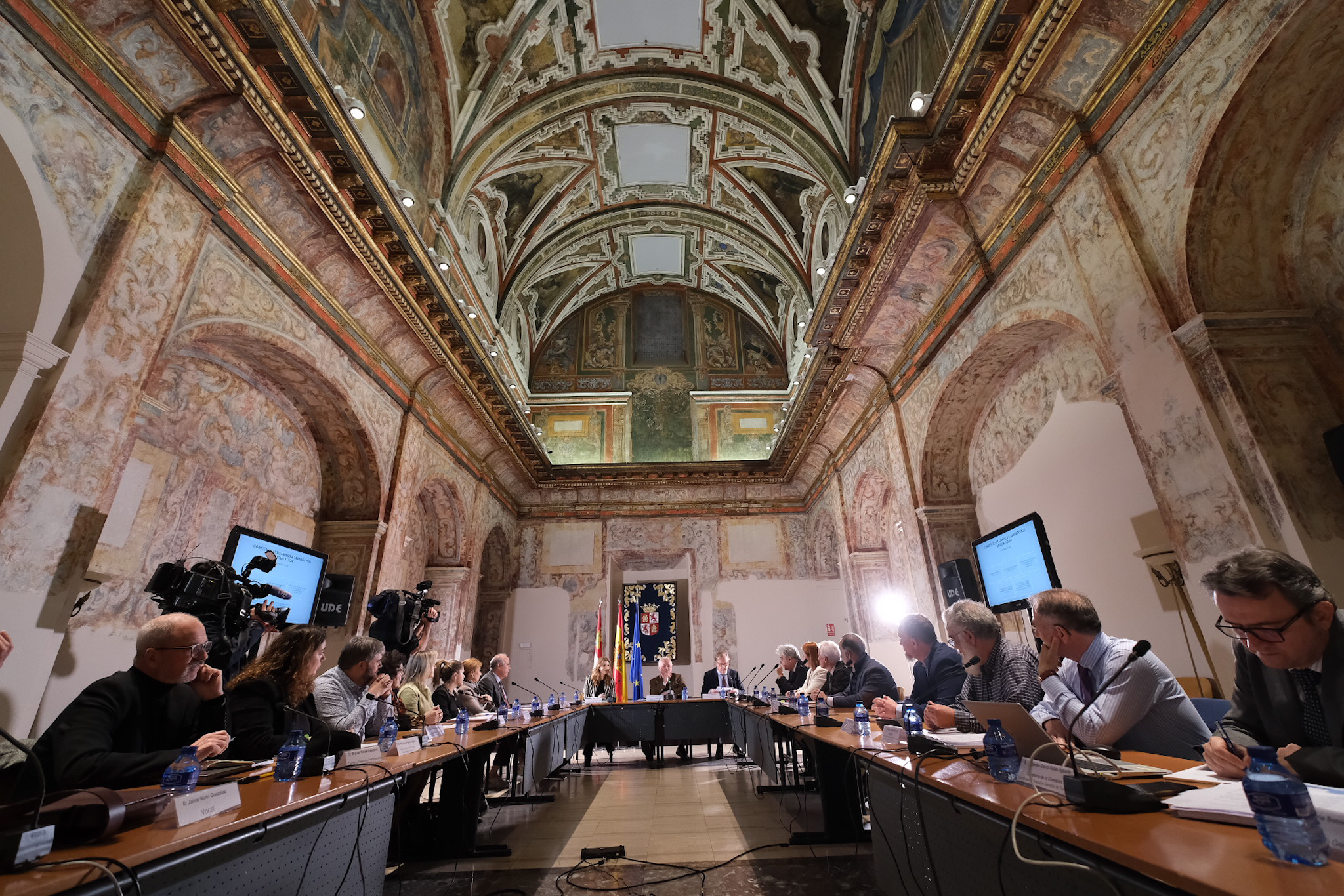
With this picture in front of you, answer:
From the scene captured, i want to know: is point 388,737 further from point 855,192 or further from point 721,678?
point 721,678

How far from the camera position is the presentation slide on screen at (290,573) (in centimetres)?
547

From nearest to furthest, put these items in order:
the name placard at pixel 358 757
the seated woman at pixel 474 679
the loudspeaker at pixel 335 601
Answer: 1. the name placard at pixel 358 757
2. the loudspeaker at pixel 335 601
3. the seated woman at pixel 474 679

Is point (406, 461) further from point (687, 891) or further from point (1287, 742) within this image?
point (1287, 742)

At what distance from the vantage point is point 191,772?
1.95 meters

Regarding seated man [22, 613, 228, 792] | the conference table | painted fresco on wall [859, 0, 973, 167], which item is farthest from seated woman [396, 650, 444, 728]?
painted fresco on wall [859, 0, 973, 167]

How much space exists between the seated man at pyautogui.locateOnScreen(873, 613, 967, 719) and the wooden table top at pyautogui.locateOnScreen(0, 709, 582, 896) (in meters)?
3.12

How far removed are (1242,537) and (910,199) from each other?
3723 mm

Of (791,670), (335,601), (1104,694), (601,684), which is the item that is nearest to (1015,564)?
(1104,694)

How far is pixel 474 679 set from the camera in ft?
24.0

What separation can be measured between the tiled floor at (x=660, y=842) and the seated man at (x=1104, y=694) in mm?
1435

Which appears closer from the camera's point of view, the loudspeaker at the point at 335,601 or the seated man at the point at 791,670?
the loudspeaker at the point at 335,601

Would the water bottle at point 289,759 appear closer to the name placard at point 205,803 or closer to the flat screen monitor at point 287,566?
the name placard at point 205,803

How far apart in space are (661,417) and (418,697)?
30.6 feet

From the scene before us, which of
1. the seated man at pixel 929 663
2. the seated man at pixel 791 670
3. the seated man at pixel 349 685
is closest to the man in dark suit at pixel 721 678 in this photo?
the seated man at pixel 791 670
